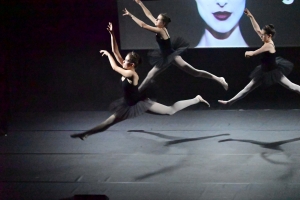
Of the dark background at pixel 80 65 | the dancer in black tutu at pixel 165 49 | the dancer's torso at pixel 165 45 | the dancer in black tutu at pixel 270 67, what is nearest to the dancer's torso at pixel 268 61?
the dancer in black tutu at pixel 270 67

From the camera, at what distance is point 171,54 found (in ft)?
15.4

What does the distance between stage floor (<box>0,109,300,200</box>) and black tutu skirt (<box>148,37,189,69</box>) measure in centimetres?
79

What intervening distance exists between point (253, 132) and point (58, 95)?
2.86 meters

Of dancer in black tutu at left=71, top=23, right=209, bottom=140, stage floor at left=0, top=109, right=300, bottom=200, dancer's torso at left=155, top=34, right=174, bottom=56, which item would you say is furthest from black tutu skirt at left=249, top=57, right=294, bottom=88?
dancer in black tutu at left=71, top=23, right=209, bottom=140

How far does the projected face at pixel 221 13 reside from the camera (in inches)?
216

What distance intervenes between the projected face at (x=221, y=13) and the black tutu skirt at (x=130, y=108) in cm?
190

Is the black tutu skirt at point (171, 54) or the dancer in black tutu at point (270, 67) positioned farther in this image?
the black tutu skirt at point (171, 54)

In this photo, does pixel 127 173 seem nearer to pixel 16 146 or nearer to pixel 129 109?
pixel 129 109

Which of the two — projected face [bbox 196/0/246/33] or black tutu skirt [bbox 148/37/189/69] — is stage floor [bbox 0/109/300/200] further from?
projected face [bbox 196/0/246/33]

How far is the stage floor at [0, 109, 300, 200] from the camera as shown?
3414 mm

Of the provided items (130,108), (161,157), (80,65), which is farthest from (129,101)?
(80,65)

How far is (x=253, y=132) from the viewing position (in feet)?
16.2

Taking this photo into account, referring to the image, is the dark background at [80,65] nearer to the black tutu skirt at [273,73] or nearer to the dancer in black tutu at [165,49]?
the dancer in black tutu at [165,49]

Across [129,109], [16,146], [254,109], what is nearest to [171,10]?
[254,109]
